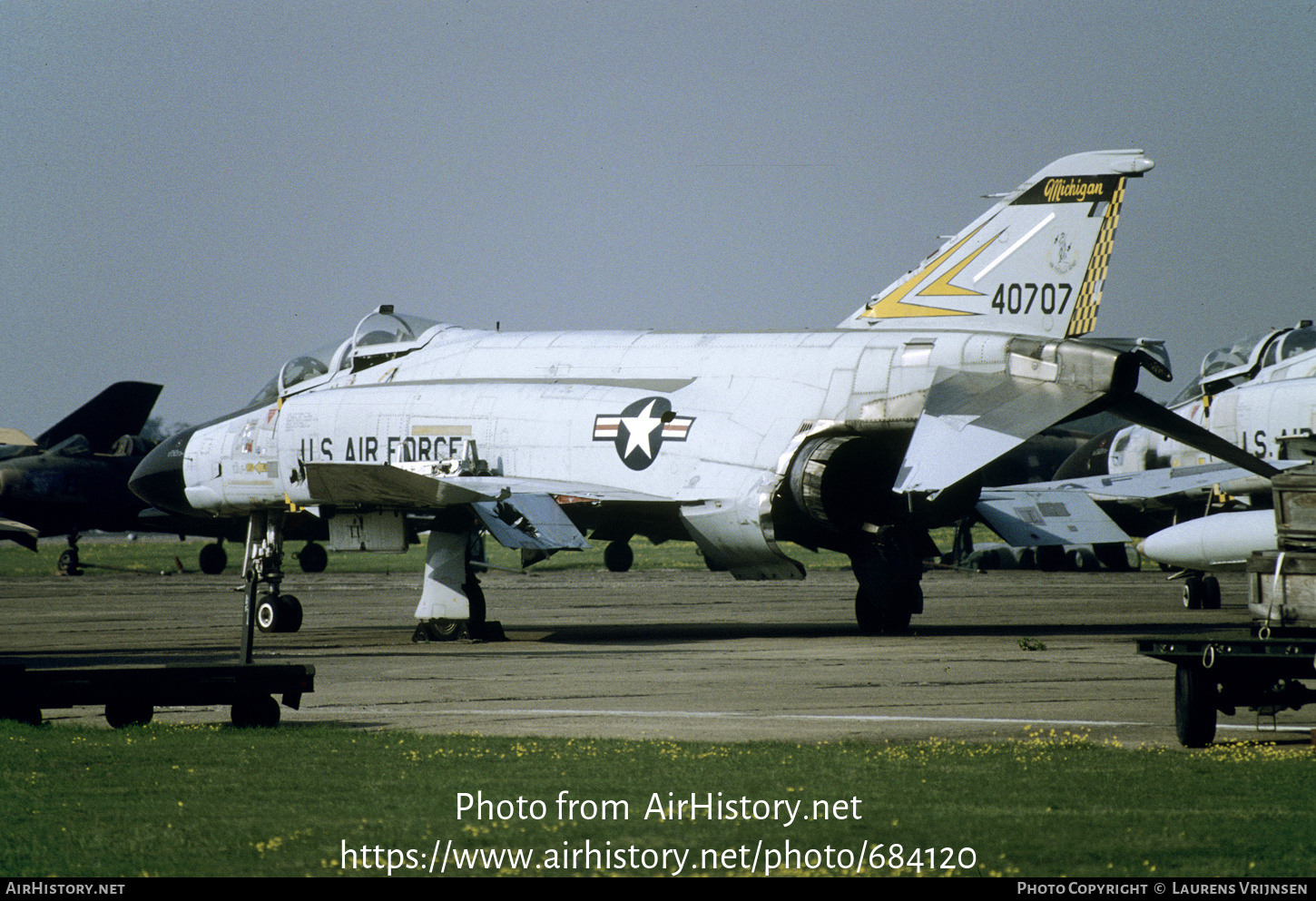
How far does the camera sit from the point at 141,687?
9492 millimetres

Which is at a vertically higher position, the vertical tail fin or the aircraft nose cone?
the vertical tail fin

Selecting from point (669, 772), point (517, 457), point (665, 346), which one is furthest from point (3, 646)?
point (669, 772)

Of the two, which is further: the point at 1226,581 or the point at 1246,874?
the point at 1226,581

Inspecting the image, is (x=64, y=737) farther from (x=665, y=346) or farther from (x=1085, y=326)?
(x=1085, y=326)

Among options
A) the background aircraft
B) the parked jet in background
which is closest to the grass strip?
the background aircraft

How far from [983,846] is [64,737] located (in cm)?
593

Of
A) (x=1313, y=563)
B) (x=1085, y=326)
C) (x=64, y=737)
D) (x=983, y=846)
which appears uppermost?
(x=1085, y=326)

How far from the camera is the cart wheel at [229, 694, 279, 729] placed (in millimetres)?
9711

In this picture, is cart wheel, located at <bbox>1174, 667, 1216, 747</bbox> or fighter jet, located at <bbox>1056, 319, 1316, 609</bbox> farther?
fighter jet, located at <bbox>1056, 319, 1316, 609</bbox>

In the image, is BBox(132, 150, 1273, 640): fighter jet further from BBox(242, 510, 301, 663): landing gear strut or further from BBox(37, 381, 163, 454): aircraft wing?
BBox(37, 381, 163, 454): aircraft wing

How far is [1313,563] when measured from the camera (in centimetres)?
870

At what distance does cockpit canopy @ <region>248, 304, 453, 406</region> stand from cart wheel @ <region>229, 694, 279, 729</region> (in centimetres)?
1122

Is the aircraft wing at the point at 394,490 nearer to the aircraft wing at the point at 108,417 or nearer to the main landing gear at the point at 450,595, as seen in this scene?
the main landing gear at the point at 450,595

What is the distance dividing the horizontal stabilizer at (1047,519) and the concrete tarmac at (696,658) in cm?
117
